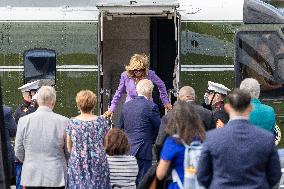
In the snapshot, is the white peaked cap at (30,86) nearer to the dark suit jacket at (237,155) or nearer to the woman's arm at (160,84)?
the woman's arm at (160,84)

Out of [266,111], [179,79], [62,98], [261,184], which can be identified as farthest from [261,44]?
[261,184]

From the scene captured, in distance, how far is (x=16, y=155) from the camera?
9.35m

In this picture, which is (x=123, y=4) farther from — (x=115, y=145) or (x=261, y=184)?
(x=261, y=184)

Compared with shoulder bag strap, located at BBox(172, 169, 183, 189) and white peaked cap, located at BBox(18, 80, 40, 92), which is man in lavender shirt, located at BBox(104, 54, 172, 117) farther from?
shoulder bag strap, located at BBox(172, 169, 183, 189)

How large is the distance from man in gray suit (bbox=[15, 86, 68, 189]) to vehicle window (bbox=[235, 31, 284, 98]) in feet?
14.1

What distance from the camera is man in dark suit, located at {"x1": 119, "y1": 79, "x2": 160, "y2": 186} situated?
10.2 metres

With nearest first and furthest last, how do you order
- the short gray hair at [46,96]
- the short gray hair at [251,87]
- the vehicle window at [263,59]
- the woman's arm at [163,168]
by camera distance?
the woman's arm at [163,168] < the short gray hair at [251,87] < the short gray hair at [46,96] < the vehicle window at [263,59]

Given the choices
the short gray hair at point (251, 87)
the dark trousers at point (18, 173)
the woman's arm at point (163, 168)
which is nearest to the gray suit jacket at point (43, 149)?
the dark trousers at point (18, 173)

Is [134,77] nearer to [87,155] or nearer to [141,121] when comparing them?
[141,121]

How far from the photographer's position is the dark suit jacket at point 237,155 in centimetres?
700

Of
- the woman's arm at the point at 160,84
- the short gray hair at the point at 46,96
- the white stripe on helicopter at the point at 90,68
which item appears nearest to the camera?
the short gray hair at the point at 46,96

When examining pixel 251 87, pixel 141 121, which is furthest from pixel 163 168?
pixel 141 121

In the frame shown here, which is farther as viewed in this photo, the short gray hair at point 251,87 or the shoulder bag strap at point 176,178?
the short gray hair at point 251,87

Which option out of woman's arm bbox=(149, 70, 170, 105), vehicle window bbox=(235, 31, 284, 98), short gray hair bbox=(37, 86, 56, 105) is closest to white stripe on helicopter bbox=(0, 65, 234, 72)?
vehicle window bbox=(235, 31, 284, 98)
